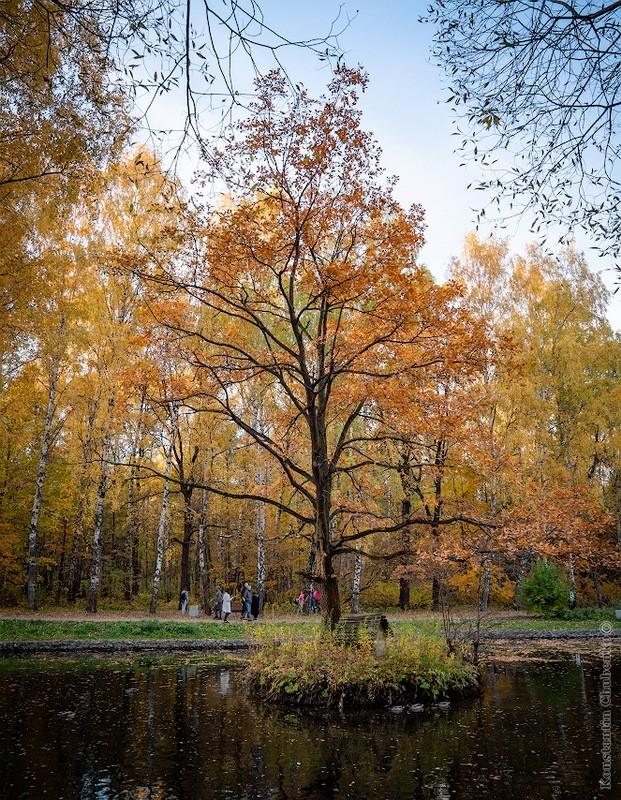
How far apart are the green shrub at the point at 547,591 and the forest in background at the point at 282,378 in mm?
913

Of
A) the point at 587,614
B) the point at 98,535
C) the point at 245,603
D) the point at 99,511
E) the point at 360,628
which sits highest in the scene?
the point at 99,511

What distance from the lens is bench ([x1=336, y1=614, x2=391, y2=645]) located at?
9281 millimetres

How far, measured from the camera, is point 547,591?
21172 mm

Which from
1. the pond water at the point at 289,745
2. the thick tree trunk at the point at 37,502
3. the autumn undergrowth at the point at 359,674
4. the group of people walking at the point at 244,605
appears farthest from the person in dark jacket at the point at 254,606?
the autumn undergrowth at the point at 359,674

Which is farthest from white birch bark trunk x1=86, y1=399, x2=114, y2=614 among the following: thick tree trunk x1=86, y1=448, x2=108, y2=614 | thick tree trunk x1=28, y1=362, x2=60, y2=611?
thick tree trunk x1=28, y1=362, x2=60, y2=611

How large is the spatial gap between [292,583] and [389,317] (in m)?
31.3

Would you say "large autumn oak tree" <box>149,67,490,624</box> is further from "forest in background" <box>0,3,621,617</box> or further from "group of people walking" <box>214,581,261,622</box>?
"group of people walking" <box>214,581,261,622</box>

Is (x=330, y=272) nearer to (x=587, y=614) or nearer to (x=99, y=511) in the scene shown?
(x=99, y=511)

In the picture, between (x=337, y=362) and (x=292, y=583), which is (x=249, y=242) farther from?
(x=292, y=583)

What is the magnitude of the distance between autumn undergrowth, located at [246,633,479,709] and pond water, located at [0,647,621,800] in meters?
0.36

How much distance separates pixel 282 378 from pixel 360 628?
4.73 m

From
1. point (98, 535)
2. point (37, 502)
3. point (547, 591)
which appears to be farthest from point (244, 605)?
point (547, 591)

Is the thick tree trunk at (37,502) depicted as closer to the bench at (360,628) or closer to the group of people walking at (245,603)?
the group of people walking at (245,603)

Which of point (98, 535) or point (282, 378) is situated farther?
point (98, 535)
